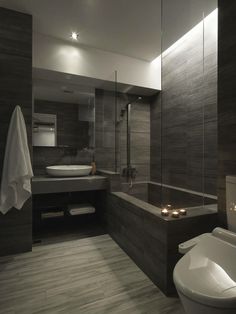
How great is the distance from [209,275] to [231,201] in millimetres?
677

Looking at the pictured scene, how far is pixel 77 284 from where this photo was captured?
5.73 feet

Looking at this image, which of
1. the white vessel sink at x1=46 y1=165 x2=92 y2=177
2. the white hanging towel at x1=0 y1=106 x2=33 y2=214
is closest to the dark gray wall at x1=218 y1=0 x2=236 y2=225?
the white vessel sink at x1=46 y1=165 x2=92 y2=177

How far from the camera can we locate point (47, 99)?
2986 mm

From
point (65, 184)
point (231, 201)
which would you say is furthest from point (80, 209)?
point (231, 201)

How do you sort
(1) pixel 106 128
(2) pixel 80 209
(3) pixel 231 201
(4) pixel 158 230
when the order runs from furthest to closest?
(1) pixel 106 128
(2) pixel 80 209
(4) pixel 158 230
(3) pixel 231 201

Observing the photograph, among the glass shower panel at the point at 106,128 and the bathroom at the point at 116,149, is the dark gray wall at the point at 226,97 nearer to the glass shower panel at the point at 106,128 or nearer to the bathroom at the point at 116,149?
the bathroom at the point at 116,149

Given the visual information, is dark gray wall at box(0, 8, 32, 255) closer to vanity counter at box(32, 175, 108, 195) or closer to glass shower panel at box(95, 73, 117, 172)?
vanity counter at box(32, 175, 108, 195)

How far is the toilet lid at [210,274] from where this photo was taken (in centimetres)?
93

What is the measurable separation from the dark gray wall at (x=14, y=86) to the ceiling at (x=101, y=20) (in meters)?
0.18

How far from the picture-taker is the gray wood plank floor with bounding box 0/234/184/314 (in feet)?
4.88

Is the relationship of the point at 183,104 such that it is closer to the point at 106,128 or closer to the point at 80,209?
the point at 106,128

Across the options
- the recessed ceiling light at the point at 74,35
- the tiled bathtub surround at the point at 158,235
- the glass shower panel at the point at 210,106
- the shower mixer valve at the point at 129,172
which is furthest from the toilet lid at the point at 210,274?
the recessed ceiling light at the point at 74,35

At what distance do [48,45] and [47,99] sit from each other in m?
0.72

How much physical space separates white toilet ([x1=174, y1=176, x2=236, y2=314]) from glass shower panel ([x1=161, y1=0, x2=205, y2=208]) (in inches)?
33.0
